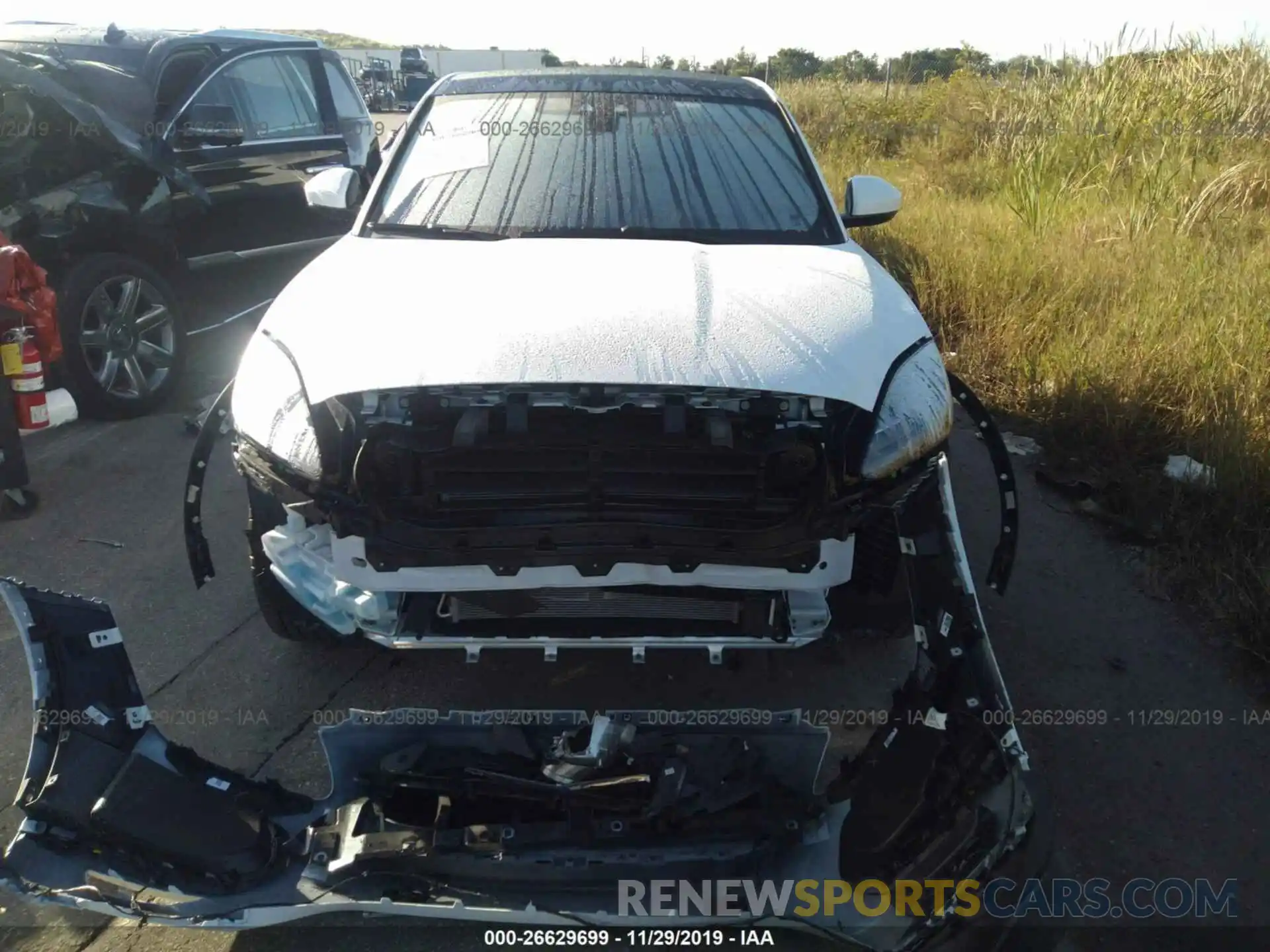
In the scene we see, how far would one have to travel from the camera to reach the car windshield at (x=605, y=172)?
3.20 m

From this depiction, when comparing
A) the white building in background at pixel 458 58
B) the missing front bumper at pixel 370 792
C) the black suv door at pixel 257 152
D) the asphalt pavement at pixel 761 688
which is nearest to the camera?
the missing front bumper at pixel 370 792

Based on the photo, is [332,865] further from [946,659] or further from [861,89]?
[861,89]

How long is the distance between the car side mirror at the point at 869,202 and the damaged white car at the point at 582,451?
1.05m

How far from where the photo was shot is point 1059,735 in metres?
2.86

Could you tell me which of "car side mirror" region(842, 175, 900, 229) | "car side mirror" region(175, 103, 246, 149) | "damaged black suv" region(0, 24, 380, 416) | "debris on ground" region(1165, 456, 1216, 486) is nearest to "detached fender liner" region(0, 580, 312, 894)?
"damaged black suv" region(0, 24, 380, 416)

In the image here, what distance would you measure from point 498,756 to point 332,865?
410 millimetres

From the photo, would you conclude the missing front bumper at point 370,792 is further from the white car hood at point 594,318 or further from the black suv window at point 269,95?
the black suv window at point 269,95

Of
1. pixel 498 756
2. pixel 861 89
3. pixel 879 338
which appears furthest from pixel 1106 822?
pixel 861 89

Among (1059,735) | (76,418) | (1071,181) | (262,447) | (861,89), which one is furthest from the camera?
(861,89)

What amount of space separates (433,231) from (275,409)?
41.4 inches

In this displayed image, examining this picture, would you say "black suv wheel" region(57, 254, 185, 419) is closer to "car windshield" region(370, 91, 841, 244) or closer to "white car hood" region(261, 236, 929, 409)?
"car windshield" region(370, 91, 841, 244)

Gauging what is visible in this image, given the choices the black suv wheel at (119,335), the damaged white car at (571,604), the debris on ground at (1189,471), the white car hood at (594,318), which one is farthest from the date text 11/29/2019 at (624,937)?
the black suv wheel at (119,335)

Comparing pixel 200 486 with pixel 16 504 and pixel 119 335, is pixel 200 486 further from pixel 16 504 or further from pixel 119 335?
pixel 119 335

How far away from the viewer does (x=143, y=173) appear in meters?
5.11
